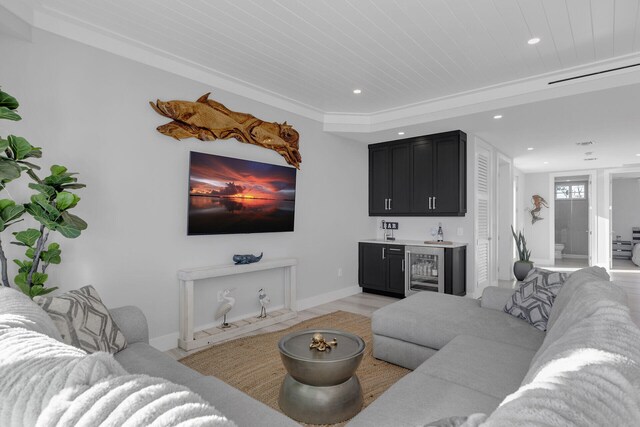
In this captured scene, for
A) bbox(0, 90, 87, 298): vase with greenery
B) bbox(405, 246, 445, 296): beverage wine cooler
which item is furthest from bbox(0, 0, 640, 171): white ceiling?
bbox(405, 246, 445, 296): beverage wine cooler

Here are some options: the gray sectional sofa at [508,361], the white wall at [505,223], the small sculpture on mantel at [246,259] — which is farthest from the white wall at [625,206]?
the small sculpture on mantel at [246,259]

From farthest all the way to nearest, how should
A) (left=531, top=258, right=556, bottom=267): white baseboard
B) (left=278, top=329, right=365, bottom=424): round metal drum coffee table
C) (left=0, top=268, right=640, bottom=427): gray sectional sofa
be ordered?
(left=531, top=258, right=556, bottom=267): white baseboard
(left=278, top=329, right=365, bottom=424): round metal drum coffee table
(left=0, top=268, right=640, bottom=427): gray sectional sofa

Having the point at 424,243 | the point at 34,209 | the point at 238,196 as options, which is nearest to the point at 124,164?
the point at 34,209

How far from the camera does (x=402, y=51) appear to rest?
319 cm

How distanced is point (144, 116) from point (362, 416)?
9.77 feet

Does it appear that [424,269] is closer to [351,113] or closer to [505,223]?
[351,113]

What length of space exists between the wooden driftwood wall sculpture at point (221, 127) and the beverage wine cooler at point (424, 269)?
6.95 feet

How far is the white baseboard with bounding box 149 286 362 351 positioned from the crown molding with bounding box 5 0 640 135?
2367mm

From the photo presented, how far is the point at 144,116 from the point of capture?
3.18m

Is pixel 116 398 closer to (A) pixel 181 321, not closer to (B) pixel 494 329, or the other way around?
(B) pixel 494 329

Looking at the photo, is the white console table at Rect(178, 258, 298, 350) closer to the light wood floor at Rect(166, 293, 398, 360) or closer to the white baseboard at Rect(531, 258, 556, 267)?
the light wood floor at Rect(166, 293, 398, 360)

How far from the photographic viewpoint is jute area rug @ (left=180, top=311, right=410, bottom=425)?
2506mm

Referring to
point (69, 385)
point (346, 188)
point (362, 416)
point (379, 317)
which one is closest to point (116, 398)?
point (69, 385)

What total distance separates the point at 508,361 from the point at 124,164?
317cm
